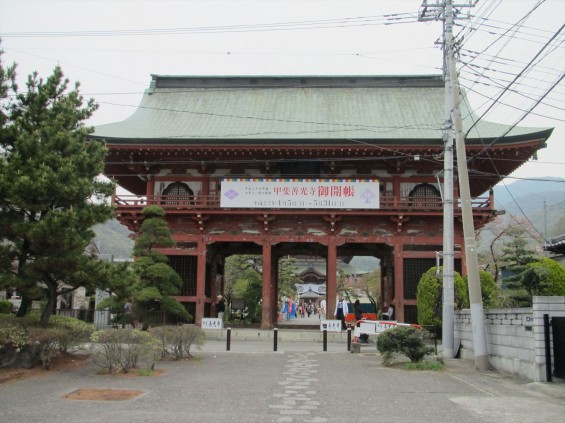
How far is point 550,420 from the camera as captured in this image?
27.0ft

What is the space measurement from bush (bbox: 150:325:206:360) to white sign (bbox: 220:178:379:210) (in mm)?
10054

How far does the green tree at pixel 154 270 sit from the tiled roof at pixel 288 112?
466cm

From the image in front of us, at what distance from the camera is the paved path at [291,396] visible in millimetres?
8359

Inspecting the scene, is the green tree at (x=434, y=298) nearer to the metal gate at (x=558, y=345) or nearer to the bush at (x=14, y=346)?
the metal gate at (x=558, y=345)

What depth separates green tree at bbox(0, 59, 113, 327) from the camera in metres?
13.0

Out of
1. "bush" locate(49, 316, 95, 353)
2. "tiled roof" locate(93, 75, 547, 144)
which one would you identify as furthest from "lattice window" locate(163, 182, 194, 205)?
"bush" locate(49, 316, 95, 353)

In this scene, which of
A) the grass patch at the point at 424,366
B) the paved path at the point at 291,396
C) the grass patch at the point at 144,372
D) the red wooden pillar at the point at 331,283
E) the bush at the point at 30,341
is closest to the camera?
the paved path at the point at 291,396

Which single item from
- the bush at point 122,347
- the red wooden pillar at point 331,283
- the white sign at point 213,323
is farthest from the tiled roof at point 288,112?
the bush at point 122,347

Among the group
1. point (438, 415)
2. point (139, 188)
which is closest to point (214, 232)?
point (139, 188)

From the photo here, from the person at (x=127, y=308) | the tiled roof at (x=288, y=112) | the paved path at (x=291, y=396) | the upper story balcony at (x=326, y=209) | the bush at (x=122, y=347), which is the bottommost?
the paved path at (x=291, y=396)

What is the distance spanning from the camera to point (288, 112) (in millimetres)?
29156

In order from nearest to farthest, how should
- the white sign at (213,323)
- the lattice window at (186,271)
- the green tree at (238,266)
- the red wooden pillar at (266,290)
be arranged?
the white sign at (213,323), the red wooden pillar at (266,290), the lattice window at (186,271), the green tree at (238,266)

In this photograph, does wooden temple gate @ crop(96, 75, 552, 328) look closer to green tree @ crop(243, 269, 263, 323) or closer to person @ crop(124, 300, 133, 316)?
person @ crop(124, 300, 133, 316)

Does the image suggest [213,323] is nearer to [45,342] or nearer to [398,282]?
[398,282]
